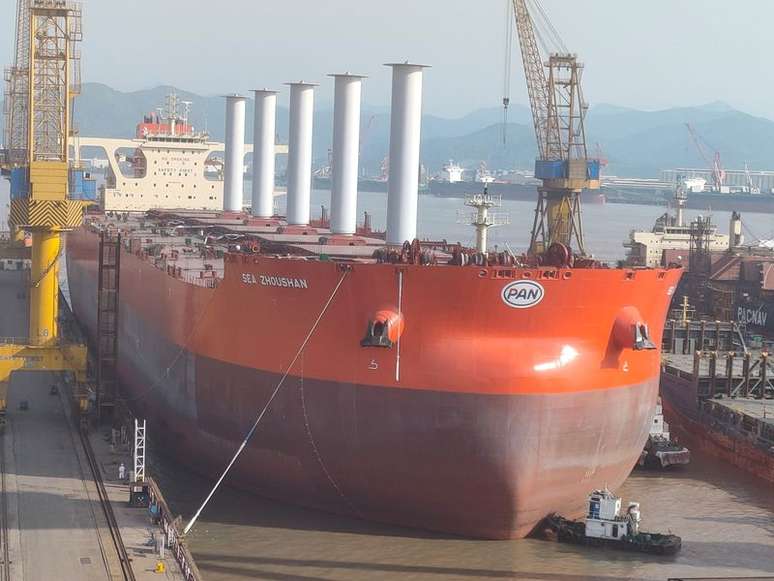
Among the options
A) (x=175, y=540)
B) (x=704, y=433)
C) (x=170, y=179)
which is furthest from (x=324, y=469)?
(x=170, y=179)

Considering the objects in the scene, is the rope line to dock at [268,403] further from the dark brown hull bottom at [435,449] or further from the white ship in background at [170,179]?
the white ship in background at [170,179]

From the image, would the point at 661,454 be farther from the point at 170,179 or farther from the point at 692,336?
the point at 170,179

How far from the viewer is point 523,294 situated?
15836 mm

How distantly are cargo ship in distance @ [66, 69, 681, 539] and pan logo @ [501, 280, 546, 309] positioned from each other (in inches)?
0.7

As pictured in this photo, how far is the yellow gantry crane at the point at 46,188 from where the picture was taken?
74.6 feet

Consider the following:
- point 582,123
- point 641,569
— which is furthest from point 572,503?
point 582,123

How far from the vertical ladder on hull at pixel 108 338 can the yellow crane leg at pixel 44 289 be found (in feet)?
3.10

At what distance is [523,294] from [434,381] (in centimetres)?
158

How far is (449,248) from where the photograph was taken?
2219 cm

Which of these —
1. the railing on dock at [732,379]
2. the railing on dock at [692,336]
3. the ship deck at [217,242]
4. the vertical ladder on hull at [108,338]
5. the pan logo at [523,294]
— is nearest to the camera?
the pan logo at [523,294]

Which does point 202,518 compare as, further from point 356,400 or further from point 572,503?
point 572,503

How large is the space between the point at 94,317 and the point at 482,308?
1760 cm

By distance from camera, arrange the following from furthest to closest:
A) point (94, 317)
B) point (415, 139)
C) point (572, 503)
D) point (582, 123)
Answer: point (582, 123), point (94, 317), point (415, 139), point (572, 503)

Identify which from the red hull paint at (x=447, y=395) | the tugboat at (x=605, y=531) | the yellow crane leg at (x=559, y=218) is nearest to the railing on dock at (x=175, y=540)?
the red hull paint at (x=447, y=395)
